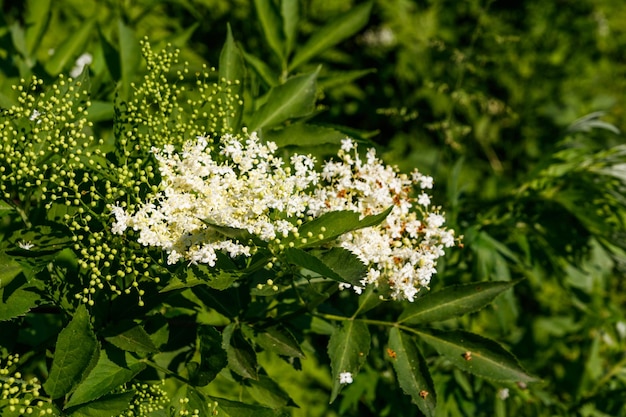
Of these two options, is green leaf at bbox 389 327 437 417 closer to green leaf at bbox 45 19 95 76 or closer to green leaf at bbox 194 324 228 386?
green leaf at bbox 194 324 228 386

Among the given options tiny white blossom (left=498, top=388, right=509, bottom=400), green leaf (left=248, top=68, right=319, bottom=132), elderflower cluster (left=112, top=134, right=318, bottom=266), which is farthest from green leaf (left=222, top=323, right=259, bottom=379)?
tiny white blossom (left=498, top=388, right=509, bottom=400)

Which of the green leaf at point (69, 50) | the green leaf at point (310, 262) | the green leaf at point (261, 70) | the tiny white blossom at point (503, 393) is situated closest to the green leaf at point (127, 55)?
the green leaf at point (69, 50)

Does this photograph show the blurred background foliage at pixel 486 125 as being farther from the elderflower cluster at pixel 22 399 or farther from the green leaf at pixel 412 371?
the elderflower cluster at pixel 22 399

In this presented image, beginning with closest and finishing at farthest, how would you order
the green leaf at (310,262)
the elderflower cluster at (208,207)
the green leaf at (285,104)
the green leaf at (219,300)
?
1. the green leaf at (310,262)
2. the elderflower cluster at (208,207)
3. the green leaf at (219,300)
4. the green leaf at (285,104)

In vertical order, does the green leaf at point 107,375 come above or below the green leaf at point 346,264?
below

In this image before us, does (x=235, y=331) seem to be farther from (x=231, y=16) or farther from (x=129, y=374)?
(x=231, y=16)
